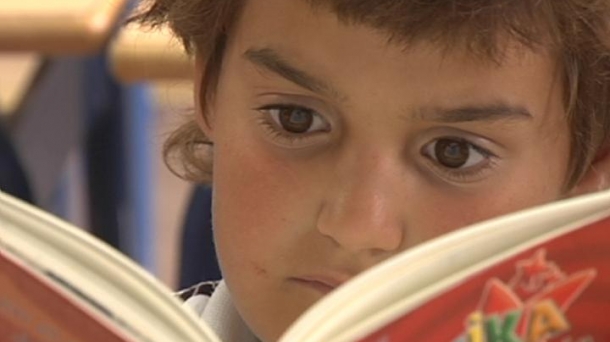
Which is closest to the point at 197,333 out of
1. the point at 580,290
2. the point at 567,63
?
the point at 580,290

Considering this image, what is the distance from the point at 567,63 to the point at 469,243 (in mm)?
236

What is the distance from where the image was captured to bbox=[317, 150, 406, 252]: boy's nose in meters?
0.66

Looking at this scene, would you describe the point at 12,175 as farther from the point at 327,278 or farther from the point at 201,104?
the point at 327,278

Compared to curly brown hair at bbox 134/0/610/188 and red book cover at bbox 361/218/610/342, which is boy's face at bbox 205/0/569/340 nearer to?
curly brown hair at bbox 134/0/610/188

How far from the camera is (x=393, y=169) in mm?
676

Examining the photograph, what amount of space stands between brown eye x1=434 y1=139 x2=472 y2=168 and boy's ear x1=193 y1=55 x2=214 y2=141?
0.20 metres

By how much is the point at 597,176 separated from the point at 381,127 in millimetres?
186

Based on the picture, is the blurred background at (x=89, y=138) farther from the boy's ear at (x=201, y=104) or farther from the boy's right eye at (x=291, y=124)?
the boy's right eye at (x=291, y=124)

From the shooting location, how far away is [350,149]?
686mm

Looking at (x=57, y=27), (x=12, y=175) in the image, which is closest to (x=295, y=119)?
(x=12, y=175)

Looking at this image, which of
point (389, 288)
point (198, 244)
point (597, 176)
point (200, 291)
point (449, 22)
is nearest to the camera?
point (389, 288)

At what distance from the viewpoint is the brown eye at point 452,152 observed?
0.70m

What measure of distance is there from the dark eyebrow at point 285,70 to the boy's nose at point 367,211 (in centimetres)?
5

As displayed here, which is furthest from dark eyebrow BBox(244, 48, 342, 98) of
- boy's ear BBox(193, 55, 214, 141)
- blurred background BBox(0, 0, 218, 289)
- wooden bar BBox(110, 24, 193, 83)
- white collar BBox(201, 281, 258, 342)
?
blurred background BBox(0, 0, 218, 289)
